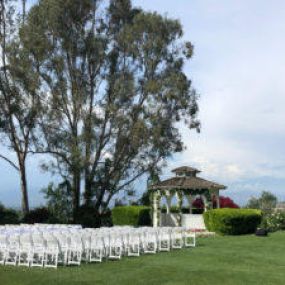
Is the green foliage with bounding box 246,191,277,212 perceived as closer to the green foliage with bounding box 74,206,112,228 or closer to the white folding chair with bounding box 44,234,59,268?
the green foliage with bounding box 74,206,112,228

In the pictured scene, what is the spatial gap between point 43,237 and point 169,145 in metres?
21.3

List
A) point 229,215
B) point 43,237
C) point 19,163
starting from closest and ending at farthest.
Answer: point 43,237
point 229,215
point 19,163

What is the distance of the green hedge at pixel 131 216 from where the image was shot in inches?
1496

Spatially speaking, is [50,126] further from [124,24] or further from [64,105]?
[124,24]

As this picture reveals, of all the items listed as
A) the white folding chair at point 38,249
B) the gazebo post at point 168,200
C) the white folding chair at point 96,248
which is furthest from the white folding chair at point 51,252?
the gazebo post at point 168,200

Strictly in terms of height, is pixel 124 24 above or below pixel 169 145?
above

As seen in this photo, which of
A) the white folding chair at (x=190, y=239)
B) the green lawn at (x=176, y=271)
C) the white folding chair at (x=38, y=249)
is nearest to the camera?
the green lawn at (x=176, y=271)

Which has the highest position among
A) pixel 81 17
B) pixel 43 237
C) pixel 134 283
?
pixel 81 17

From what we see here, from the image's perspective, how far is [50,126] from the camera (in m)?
Answer: 37.6

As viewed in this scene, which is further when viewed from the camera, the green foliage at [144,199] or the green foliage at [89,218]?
the green foliage at [144,199]

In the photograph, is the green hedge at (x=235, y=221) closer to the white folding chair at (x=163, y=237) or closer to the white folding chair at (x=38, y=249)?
the white folding chair at (x=163, y=237)

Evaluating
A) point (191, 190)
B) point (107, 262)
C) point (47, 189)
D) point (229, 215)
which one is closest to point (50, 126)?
point (47, 189)

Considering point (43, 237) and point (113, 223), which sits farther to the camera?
point (113, 223)

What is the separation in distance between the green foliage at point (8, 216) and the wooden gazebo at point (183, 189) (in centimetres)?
830
